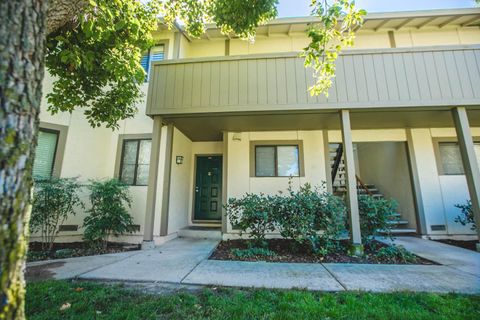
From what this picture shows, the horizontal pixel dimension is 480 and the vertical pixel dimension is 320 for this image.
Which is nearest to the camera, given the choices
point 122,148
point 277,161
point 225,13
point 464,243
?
point 225,13

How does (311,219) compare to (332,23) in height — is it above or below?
below

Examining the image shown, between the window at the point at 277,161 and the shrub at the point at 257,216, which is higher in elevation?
the window at the point at 277,161

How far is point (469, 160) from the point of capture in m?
4.16

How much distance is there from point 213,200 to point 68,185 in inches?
154

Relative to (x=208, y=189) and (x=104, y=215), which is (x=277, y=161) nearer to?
(x=208, y=189)

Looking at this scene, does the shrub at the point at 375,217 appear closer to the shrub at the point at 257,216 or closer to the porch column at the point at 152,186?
the shrub at the point at 257,216

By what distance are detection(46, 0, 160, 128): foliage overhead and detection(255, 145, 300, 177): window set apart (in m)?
3.65

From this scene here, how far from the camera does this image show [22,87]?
3.46ft

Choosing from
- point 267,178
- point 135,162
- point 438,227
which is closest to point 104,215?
point 135,162

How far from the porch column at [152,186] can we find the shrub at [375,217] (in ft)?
15.1

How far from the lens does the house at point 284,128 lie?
4.49 meters

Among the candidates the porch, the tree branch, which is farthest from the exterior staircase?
the tree branch

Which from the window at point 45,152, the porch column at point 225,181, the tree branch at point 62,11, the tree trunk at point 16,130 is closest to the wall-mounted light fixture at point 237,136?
the porch column at point 225,181

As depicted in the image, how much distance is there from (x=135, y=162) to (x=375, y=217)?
602 centimetres
